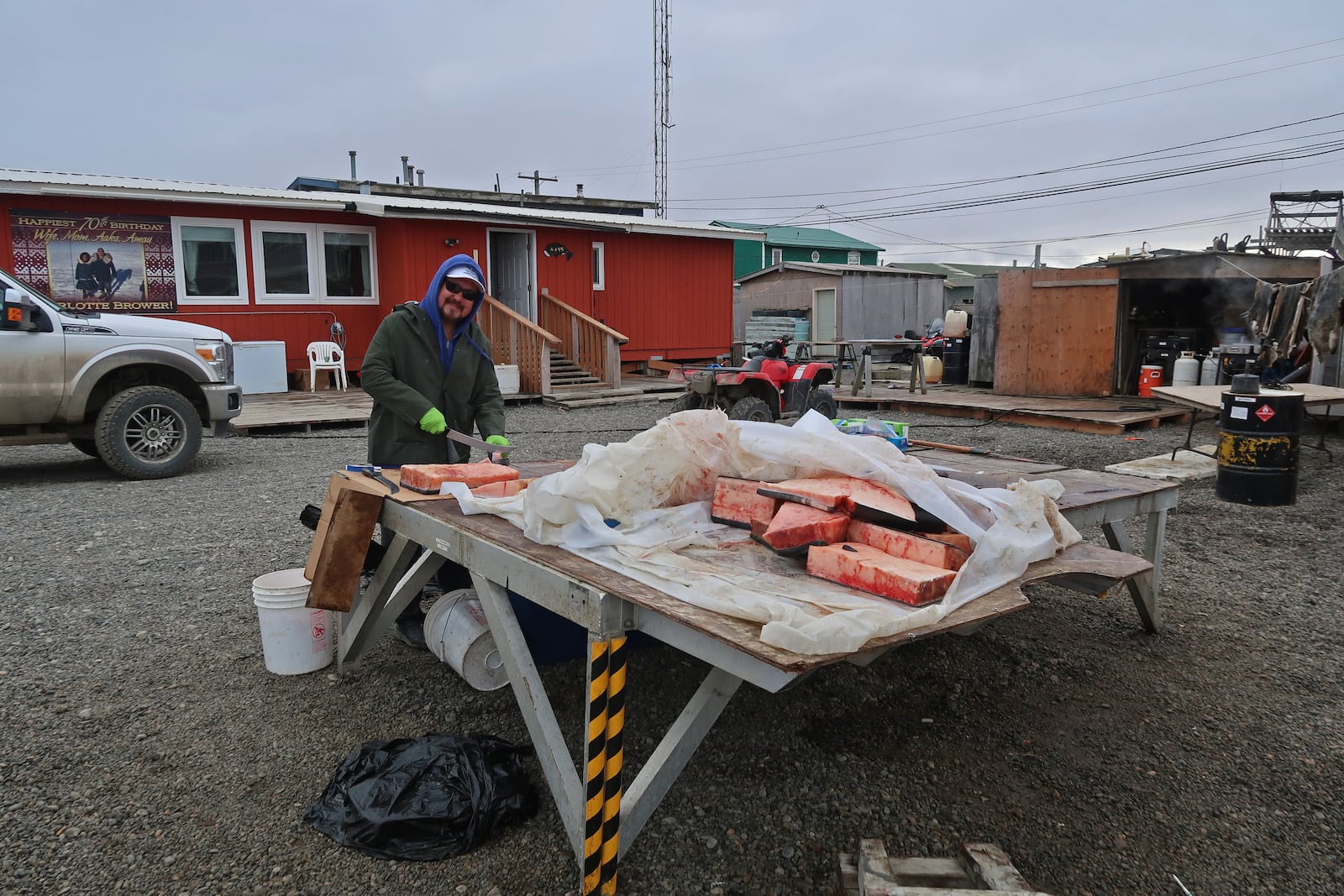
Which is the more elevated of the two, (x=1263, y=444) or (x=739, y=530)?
(x=739, y=530)

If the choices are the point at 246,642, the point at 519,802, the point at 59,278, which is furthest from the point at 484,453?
the point at 59,278

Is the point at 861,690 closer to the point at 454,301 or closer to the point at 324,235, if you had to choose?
the point at 454,301

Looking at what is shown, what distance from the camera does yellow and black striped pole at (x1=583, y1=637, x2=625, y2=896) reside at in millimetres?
2328

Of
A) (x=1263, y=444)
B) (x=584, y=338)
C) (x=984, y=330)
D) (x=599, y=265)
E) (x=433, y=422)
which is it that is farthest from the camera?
(x=599, y=265)

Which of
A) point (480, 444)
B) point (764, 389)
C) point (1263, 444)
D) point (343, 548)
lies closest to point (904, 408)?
point (764, 389)

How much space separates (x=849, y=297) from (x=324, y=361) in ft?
60.3

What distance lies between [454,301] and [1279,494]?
6.92m

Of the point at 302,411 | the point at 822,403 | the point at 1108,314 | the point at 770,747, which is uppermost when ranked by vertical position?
the point at 1108,314

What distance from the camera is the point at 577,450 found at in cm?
978

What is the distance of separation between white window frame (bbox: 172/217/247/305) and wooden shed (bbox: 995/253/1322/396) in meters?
13.0

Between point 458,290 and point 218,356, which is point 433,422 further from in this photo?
point 218,356

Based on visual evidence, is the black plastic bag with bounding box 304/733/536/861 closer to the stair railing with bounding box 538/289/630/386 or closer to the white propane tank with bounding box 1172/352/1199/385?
the stair railing with bounding box 538/289/630/386

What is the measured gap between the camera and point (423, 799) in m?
2.65

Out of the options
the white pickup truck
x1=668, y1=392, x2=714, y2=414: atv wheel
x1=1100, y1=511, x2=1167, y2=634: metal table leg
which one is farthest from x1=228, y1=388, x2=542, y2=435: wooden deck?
x1=1100, y1=511, x2=1167, y2=634: metal table leg
